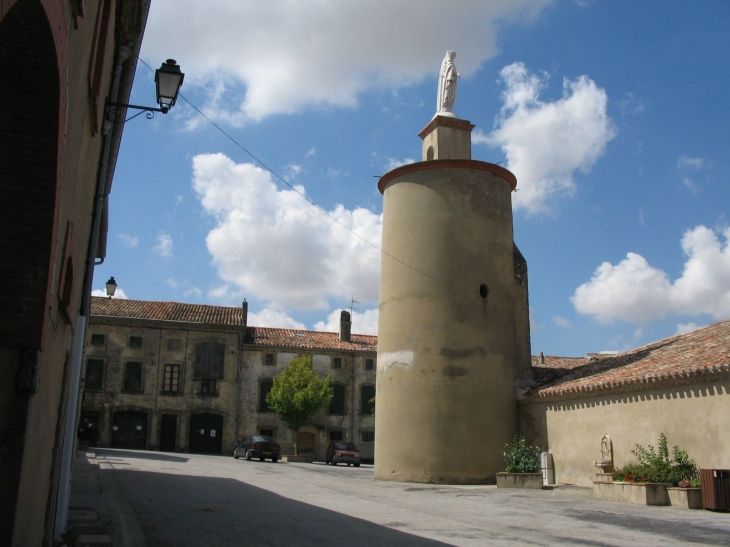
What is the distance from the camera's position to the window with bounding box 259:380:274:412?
1786 inches

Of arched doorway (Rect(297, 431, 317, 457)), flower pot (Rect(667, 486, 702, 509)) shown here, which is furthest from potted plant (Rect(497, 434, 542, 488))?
arched doorway (Rect(297, 431, 317, 457))

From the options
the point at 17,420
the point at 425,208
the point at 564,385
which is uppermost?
the point at 425,208

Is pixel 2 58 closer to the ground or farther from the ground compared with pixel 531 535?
farther from the ground

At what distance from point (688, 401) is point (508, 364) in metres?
6.91

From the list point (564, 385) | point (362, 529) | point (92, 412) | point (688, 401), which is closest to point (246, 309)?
point (92, 412)

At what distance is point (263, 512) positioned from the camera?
1105 centimetres

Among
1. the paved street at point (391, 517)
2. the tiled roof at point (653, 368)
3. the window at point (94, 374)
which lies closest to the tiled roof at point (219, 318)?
the window at point (94, 374)

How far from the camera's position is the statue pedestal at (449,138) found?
23.9 meters

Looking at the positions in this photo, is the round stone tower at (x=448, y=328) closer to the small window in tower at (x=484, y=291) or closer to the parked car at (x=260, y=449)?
the small window in tower at (x=484, y=291)

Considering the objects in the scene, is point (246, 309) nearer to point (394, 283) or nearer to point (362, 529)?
point (394, 283)

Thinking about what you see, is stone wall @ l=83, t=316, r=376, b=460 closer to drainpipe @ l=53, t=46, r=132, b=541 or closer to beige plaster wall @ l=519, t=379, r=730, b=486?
beige plaster wall @ l=519, t=379, r=730, b=486

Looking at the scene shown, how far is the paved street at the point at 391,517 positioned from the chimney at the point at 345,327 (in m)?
32.4

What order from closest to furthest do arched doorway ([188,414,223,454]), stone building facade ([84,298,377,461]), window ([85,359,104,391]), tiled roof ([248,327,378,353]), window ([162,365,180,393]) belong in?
window ([85,359,104,391]) → stone building facade ([84,298,377,461]) → arched doorway ([188,414,223,454]) → window ([162,365,180,393]) → tiled roof ([248,327,378,353])

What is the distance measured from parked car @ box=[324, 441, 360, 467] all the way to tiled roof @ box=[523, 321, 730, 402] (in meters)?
14.5
